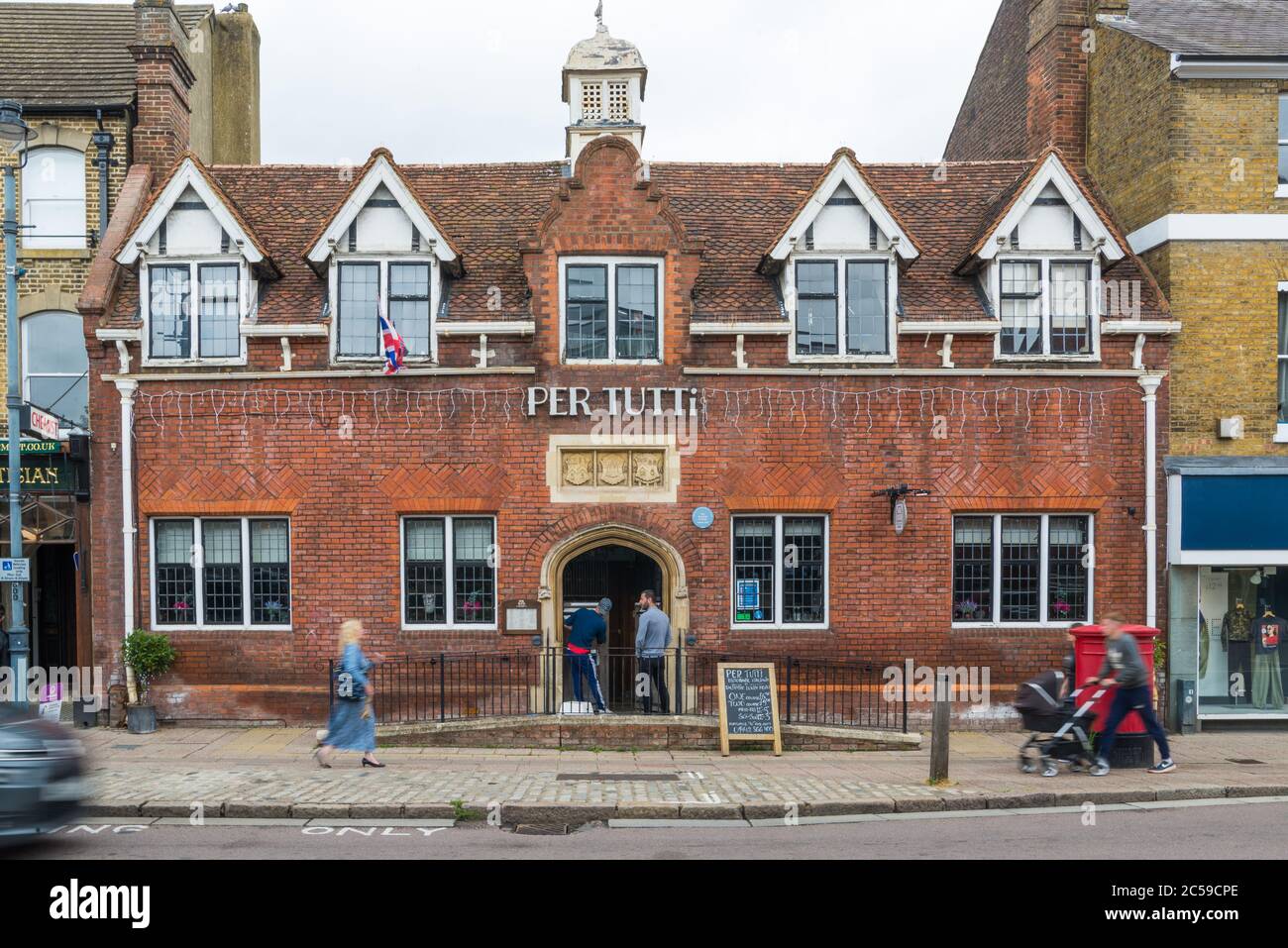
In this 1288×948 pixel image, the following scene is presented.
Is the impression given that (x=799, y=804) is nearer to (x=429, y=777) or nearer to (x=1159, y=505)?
(x=429, y=777)

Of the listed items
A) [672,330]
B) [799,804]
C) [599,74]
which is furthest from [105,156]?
[799,804]

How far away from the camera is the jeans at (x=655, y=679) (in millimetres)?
15883

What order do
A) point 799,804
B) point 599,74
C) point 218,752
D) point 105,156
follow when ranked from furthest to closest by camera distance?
point 599,74 < point 105,156 < point 218,752 < point 799,804

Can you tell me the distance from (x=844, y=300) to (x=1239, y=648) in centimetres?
858

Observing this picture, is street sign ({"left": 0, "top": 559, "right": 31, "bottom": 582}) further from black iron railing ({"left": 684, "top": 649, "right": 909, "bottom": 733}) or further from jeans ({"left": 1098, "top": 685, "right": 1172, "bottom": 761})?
jeans ({"left": 1098, "top": 685, "right": 1172, "bottom": 761})

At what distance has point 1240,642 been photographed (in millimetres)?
17109

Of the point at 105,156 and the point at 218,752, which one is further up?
the point at 105,156

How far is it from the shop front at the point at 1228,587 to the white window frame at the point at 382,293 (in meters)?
11.9

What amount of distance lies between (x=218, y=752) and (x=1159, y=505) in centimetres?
1467

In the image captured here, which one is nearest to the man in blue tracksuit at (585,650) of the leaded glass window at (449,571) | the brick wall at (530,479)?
the brick wall at (530,479)

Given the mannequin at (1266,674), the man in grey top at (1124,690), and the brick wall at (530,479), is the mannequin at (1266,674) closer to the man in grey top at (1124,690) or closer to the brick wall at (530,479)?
the brick wall at (530,479)

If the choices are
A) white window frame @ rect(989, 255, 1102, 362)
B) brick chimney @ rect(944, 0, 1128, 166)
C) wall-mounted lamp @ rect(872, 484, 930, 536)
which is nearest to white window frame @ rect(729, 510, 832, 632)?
wall-mounted lamp @ rect(872, 484, 930, 536)

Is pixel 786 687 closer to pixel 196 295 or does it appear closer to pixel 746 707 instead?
pixel 746 707

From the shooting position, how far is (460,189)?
1925cm
